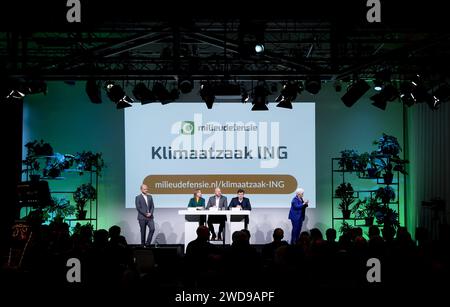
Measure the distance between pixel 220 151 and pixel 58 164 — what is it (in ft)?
12.5

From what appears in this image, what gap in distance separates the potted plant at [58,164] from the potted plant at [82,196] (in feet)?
2.19

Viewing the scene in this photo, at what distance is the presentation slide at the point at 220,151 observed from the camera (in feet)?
41.5

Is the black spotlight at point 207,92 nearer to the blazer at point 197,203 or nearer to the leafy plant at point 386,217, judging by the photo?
the blazer at point 197,203

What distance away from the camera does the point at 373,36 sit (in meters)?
10.5

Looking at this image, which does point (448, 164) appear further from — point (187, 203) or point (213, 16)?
point (213, 16)

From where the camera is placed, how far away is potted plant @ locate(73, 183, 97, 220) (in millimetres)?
12539

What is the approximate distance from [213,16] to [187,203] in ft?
25.2

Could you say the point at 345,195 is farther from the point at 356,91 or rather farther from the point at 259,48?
the point at 259,48

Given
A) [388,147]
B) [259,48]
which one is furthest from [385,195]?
[259,48]

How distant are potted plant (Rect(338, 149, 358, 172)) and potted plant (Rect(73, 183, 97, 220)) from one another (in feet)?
19.8

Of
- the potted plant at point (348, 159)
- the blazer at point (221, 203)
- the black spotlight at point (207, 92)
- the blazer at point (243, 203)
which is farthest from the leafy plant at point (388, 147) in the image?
the black spotlight at point (207, 92)

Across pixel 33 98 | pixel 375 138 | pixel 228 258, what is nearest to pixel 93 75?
pixel 228 258
